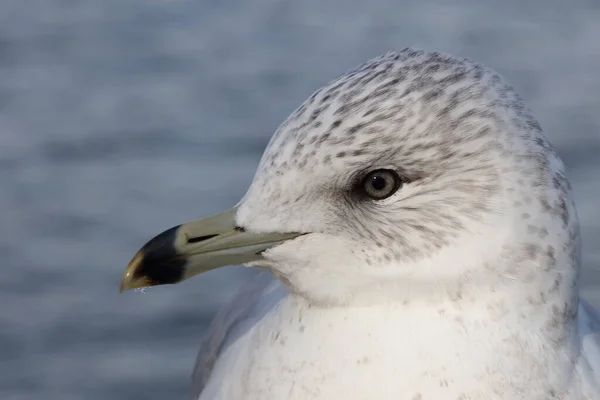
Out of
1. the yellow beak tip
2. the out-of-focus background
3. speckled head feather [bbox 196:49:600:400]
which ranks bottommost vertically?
speckled head feather [bbox 196:49:600:400]

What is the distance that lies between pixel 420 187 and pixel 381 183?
0.08 m

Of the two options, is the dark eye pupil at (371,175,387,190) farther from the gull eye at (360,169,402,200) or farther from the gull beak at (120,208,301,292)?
the gull beak at (120,208,301,292)

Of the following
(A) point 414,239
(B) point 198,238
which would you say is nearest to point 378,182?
(A) point 414,239

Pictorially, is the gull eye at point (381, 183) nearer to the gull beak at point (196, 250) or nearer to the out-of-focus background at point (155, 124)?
the gull beak at point (196, 250)

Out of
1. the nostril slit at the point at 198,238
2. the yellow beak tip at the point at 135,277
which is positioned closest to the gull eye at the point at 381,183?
the nostril slit at the point at 198,238

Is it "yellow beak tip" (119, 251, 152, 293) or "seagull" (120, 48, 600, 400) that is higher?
Answer: "yellow beak tip" (119, 251, 152, 293)

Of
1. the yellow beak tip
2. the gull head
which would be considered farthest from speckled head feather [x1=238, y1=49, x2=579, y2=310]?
the yellow beak tip

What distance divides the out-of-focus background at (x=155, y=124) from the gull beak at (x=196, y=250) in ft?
5.87

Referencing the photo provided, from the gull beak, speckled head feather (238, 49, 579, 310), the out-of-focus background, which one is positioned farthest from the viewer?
the out-of-focus background

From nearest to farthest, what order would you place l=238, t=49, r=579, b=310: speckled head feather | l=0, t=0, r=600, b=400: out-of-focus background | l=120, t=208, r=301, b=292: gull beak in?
l=238, t=49, r=579, b=310: speckled head feather → l=120, t=208, r=301, b=292: gull beak → l=0, t=0, r=600, b=400: out-of-focus background

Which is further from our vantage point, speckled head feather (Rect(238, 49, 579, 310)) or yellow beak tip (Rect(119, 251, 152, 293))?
yellow beak tip (Rect(119, 251, 152, 293))

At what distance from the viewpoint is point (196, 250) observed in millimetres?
2820

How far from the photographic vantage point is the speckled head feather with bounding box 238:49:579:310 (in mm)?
2672

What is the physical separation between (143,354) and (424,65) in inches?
86.5
